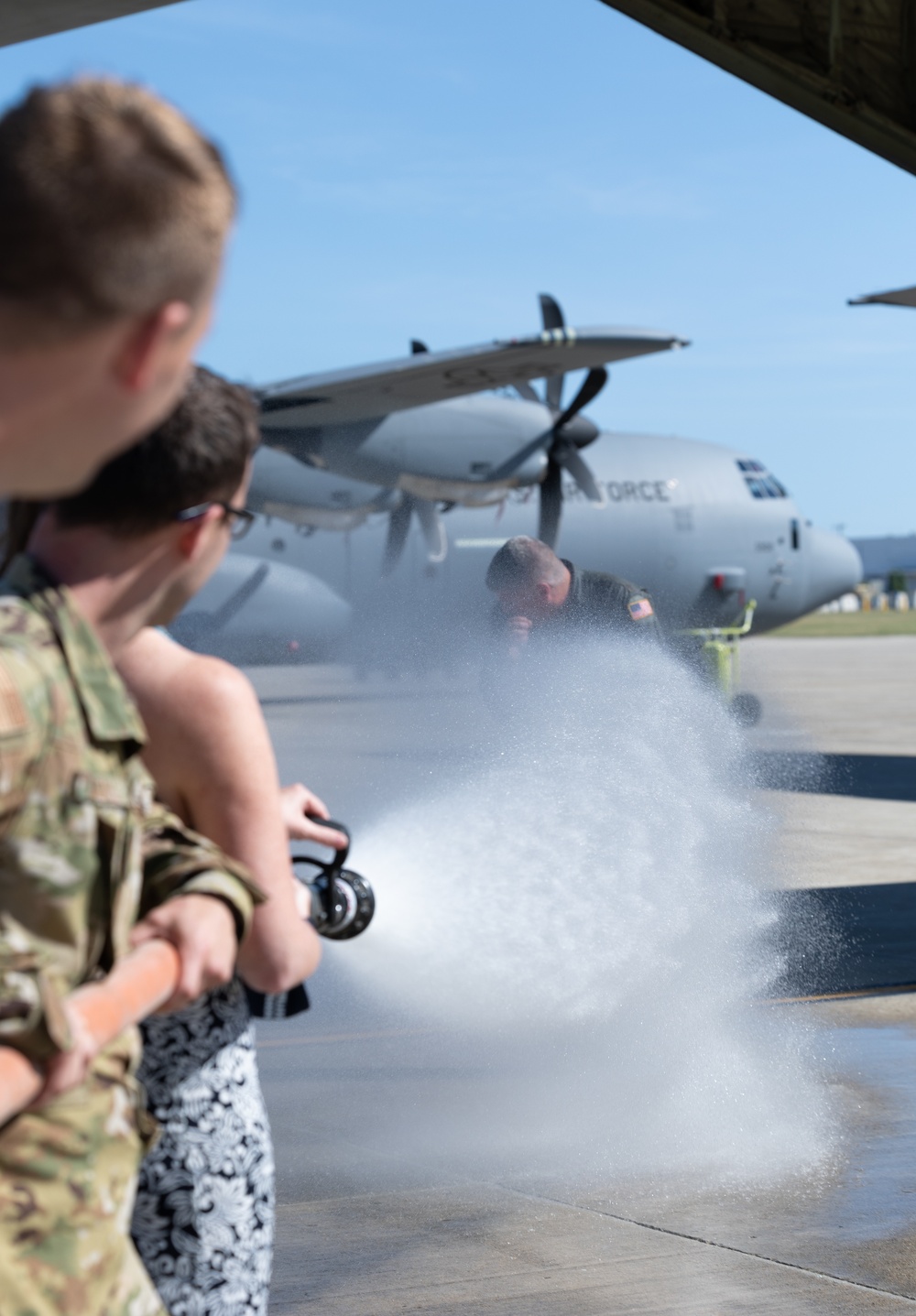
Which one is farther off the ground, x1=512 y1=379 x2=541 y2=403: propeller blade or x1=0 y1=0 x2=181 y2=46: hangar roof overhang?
x1=512 y1=379 x2=541 y2=403: propeller blade

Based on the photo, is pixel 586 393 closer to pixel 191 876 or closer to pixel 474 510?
pixel 474 510

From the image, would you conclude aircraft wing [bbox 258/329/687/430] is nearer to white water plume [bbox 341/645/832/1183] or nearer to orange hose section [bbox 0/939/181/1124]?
white water plume [bbox 341/645/832/1183]

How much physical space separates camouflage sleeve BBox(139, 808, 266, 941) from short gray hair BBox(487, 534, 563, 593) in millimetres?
4394

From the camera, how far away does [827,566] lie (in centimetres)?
2792

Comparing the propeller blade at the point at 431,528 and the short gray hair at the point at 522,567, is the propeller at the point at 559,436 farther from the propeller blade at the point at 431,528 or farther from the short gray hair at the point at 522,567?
the short gray hair at the point at 522,567

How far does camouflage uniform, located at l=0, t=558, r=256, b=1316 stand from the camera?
46.5 inches

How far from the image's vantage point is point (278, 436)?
22.2 meters

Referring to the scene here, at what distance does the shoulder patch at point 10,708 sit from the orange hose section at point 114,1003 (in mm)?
230

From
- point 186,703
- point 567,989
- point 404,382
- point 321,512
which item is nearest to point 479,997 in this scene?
point 567,989

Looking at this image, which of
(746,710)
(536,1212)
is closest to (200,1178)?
(536,1212)

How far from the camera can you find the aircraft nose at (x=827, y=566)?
27.7 m

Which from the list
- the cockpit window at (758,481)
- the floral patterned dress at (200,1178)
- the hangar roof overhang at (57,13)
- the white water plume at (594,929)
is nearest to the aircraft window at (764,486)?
the cockpit window at (758,481)

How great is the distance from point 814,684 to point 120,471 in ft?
91.7

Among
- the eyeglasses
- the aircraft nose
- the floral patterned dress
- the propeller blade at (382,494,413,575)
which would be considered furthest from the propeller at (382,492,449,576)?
the eyeglasses
